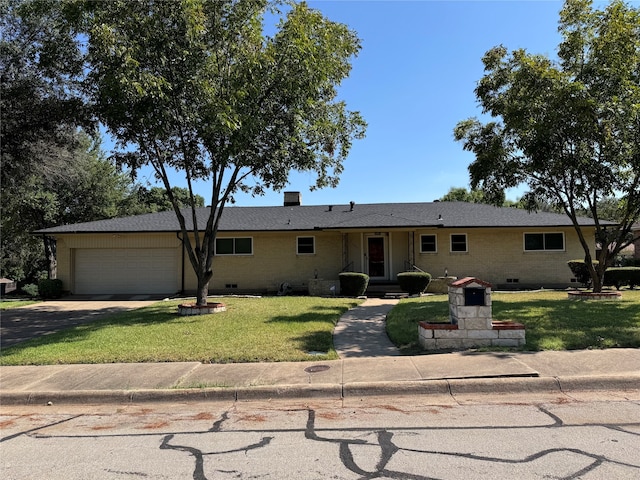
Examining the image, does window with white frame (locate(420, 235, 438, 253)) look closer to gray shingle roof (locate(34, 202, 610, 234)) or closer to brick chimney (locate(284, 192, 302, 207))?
gray shingle roof (locate(34, 202, 610, 234))

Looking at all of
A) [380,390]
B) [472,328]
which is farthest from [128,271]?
[380,390]

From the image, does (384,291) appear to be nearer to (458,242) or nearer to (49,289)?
(458,242)

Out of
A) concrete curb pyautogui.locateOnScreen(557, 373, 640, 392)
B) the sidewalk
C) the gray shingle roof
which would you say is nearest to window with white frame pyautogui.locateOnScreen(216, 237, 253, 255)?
the gray shingle roof

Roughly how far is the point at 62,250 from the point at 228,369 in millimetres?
17112

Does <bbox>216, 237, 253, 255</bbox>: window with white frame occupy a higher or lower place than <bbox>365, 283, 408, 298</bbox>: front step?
higher

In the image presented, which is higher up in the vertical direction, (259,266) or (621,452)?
(259,266)

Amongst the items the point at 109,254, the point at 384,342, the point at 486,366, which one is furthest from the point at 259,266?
the point at 486,366

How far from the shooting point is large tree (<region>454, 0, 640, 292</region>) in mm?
11367

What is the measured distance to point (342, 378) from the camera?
6395 mm

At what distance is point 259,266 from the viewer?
20.4 meters

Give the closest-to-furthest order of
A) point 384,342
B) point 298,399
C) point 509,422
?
point 509,422, point 298,399, point 384,342

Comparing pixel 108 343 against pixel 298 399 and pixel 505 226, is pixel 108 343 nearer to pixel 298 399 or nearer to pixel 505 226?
pixel 298 399

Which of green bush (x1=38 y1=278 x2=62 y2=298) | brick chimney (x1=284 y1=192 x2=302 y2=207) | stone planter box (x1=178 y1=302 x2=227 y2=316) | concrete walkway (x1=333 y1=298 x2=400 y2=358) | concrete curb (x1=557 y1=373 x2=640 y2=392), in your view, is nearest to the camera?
concrete curb (x1=557 y1=373 x2=640 y2=392)

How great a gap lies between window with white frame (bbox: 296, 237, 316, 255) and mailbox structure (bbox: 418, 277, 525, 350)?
12.7 m
